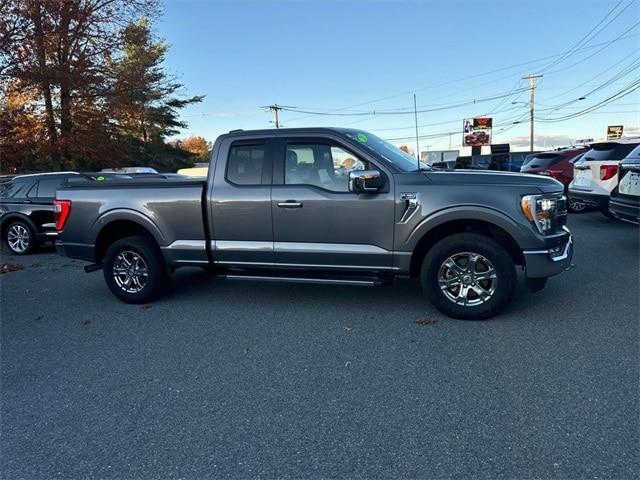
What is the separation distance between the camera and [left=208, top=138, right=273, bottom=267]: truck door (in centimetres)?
500

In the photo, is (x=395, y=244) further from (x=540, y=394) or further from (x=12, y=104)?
(x=12, y=104)

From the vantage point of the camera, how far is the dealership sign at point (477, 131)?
155ft

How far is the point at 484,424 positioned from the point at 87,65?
811 inches

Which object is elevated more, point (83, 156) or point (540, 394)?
A: point (83, 156)

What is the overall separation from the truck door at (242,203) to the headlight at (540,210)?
2563mm

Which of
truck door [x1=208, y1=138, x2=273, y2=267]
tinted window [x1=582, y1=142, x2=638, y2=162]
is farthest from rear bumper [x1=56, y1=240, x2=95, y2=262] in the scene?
tinted window [x1=582, y1=142, x2=638, y2=162]

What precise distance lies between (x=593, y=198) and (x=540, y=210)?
6.15 meters

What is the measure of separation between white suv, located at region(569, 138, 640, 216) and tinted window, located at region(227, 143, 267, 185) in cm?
712

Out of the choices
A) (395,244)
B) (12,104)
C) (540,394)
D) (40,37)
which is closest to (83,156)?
(12,104)

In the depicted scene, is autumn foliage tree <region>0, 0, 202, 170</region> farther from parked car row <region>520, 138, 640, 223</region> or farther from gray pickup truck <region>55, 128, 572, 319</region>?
parked car row <region>520, 138, 640, 223</region>

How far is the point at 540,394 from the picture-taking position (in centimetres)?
309

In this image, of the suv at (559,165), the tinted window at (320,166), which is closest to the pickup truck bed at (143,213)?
the tinted window at (320,166)

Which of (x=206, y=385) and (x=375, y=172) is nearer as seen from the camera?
(x=206, y=385)

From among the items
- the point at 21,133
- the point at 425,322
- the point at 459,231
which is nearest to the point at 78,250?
the point at 425,322
